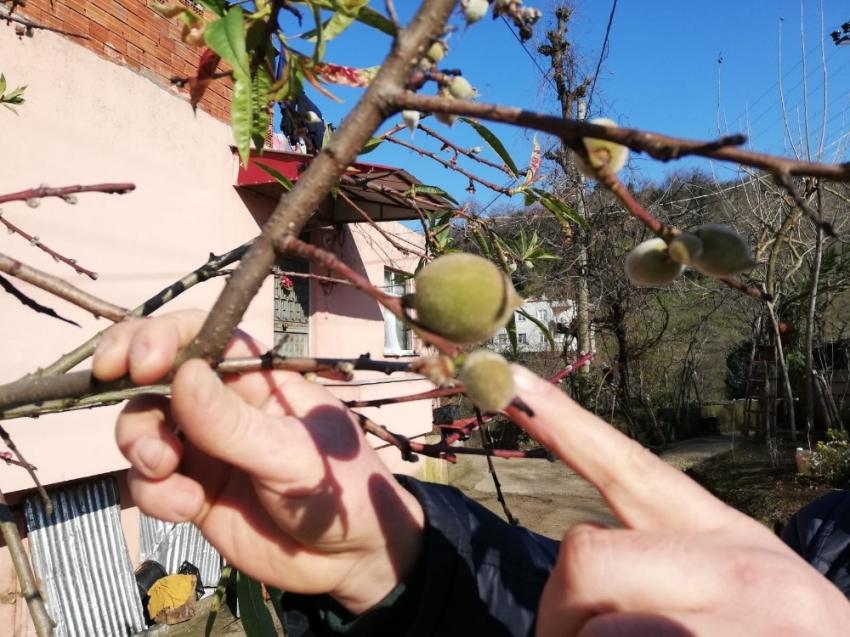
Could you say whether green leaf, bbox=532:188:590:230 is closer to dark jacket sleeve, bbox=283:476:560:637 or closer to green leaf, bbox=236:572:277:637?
dark jacket sleeve, bbox=283:476:560:637

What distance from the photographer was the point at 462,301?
1.76ft

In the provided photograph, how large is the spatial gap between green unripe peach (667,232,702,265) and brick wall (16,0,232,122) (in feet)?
12.9

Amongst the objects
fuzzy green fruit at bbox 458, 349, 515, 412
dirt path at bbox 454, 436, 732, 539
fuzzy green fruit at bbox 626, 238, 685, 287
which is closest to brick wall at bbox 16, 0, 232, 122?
fuzzy green fruit at bbox 626, 238, 685, 287

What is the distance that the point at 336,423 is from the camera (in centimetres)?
93

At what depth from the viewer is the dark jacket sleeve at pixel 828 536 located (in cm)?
150

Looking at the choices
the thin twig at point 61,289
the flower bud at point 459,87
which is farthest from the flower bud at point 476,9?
the thin twig at point 61,289

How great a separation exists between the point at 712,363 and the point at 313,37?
45.9ft

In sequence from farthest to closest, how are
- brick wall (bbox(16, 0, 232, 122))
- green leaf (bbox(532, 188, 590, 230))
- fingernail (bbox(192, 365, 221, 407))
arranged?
brick wall (bbox(16, 0, 232, 122)) → green leaf (bbox(532, 188, 590, 230)) → fingernail (bbox(192, 365, 221, 407))

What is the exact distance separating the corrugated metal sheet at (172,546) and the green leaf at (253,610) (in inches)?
165

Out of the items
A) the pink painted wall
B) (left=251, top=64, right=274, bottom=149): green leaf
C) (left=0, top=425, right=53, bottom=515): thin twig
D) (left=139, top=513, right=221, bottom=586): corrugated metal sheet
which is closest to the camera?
(left=251, top=64, right=274, bottom=149): green leaf

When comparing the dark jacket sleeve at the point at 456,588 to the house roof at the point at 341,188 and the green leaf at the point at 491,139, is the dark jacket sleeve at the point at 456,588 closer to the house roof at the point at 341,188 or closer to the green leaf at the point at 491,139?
the green leaf at the point at 491,139

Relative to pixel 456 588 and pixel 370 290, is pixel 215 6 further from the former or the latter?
pixel 456 588

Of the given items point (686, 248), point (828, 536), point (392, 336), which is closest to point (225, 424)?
point (686, 248)

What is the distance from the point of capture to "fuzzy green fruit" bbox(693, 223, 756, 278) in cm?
68
